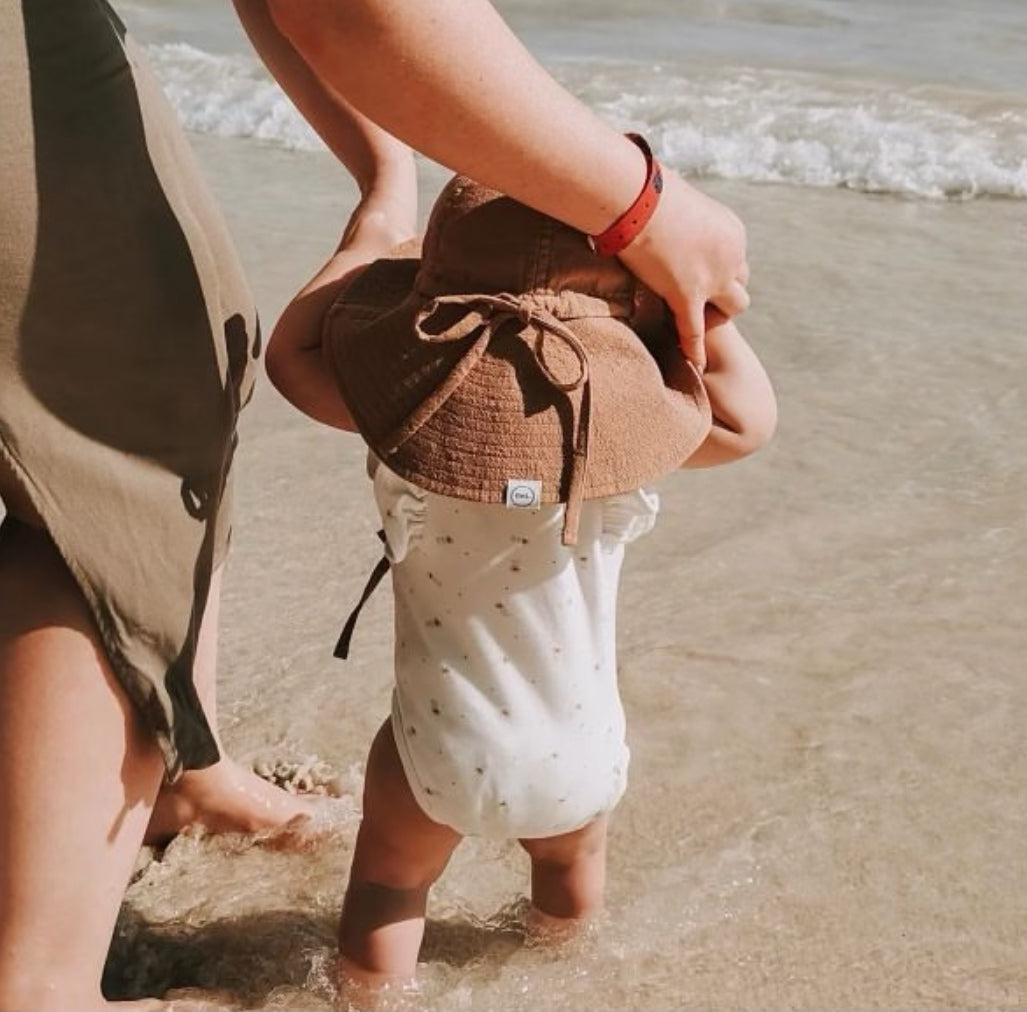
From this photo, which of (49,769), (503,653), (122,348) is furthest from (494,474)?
(49,769)

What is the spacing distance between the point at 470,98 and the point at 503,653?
0.56 metres

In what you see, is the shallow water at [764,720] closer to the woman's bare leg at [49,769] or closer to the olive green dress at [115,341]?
the woman's bare leg at [49,769]

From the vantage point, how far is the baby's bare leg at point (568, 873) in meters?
1.85

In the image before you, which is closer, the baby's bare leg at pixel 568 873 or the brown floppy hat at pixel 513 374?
the brown floppy hat at pixel 513 374

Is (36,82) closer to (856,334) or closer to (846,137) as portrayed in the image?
(856,334)

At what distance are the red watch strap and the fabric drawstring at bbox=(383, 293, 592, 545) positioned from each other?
9cm

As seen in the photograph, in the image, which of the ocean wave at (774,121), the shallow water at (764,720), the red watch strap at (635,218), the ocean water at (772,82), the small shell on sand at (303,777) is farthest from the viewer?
the ocean water at (772,82)

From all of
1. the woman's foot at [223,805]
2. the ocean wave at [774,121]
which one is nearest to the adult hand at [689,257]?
the woman's foot at [223,805]

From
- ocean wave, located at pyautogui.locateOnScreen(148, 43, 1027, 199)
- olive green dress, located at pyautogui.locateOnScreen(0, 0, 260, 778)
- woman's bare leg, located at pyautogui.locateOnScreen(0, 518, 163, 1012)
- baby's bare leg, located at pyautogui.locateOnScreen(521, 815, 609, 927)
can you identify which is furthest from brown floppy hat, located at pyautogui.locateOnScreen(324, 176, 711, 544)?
ocean wave, located at pyautogui.locateOnScreen(148, 43, 1027, 199)

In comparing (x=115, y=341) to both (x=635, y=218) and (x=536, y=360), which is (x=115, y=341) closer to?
(x=536, y=360)

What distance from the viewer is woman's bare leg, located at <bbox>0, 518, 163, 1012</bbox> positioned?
1535mm

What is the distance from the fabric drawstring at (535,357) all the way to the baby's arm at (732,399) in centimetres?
15

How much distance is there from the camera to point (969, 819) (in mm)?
2318

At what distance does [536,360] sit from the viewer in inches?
57.8
